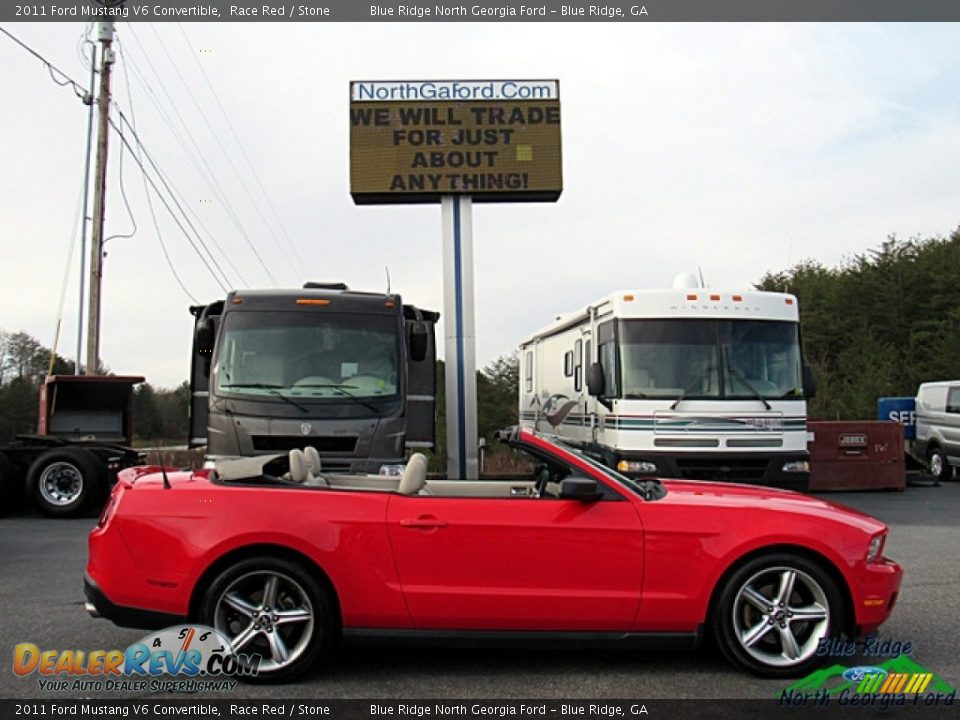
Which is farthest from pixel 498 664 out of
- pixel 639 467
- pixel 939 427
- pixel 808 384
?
pixel 939 427

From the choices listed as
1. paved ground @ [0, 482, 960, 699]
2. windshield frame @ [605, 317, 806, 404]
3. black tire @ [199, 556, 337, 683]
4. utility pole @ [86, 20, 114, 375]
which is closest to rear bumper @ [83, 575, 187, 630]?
black tire @ [199, 556, 337, 683]

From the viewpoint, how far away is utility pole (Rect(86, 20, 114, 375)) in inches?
773

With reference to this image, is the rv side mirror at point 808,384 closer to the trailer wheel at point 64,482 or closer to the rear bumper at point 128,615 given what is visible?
the rear bumper at point 128,615

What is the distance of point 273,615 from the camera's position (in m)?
4.74

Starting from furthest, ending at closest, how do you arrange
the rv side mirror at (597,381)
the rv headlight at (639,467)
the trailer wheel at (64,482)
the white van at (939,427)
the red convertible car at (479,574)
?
the white van at (939,427) → the trailer wheel at (64,482) → the rv side mirror at (597,381) → the rv headlight at (639,467) → the red convertible car at (479,574)

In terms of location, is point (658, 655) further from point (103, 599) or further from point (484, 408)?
point (484, 408)

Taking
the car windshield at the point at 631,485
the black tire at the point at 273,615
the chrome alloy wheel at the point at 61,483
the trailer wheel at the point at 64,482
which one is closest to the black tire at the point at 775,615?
the car windshield at the point at 631,485

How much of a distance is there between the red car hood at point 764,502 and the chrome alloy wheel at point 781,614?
1.28 feet

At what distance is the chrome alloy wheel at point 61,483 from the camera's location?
12586 millimetres

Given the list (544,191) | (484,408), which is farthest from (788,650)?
(484,408)

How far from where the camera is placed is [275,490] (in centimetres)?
→ 497

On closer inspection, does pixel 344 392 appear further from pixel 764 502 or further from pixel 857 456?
pixel 857 456

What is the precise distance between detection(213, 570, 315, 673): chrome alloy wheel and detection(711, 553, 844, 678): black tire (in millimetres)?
2203

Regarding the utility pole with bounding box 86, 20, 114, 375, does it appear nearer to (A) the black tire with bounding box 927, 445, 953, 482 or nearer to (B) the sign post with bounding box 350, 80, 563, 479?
(B) the sign post with bounding box 350, 80, 563, 479
